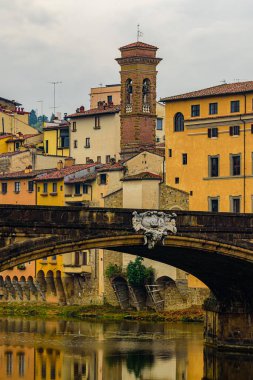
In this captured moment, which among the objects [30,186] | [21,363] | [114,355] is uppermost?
[30,186]

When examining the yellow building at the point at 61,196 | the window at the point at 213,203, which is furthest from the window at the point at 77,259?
the window at the point at 213,203

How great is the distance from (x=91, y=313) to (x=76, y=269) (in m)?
7.69

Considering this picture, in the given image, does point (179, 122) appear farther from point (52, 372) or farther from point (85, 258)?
point (52, 372)

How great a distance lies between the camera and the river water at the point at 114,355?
85.5 m

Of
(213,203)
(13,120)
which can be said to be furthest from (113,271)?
(13,120)

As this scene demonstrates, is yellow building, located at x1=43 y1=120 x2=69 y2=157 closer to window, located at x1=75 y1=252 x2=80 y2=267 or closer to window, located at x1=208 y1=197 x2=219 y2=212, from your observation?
window, located at x1=75 y1=252 x2=80 y2=267

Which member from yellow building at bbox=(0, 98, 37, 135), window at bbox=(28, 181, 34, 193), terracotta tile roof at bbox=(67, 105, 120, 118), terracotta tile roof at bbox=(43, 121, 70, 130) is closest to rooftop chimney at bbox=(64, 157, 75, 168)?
terracotta tile roof at bbox=(67, 105, 120, 118)

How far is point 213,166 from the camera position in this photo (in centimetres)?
12025

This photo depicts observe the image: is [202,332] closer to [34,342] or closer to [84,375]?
[34,342]

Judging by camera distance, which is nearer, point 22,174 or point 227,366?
point 227,366

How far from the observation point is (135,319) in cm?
11831

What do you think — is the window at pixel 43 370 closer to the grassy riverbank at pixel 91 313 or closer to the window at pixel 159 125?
the grassy riverbank at pixel 91 313

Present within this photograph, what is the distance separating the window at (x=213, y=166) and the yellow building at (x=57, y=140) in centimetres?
2961

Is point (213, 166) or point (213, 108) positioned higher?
point (213, 108)
